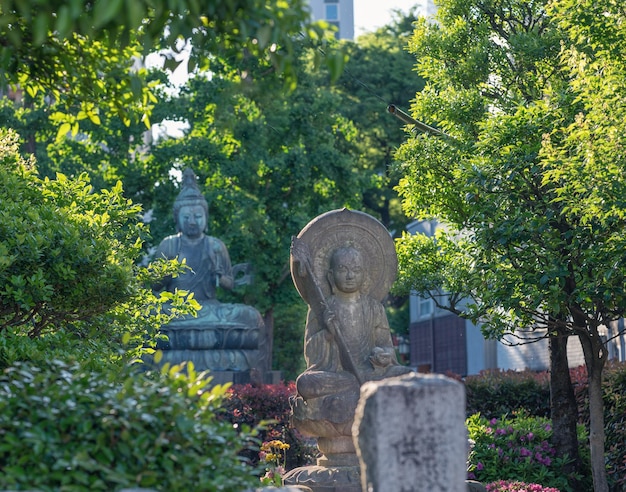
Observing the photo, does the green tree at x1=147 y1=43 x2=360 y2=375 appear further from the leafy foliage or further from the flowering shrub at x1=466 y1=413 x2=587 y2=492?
the leafy foliage

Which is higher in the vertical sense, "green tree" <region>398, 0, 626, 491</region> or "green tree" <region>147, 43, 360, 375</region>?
"green tree" <region>147, 43, 360, 375</region>

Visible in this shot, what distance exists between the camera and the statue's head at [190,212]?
875 inches

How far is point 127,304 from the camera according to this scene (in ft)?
35.1

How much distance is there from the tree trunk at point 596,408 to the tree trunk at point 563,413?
128 cm

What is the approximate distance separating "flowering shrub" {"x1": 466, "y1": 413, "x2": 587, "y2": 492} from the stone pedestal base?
8.46ft

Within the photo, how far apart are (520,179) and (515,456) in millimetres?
3710

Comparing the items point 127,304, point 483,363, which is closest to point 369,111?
point 483,363

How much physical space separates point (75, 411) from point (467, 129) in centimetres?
954

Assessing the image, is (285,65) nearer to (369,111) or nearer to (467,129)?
(467,129)

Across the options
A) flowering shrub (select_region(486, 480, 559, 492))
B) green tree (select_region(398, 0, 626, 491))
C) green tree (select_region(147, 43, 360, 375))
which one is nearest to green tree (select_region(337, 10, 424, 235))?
green tree (select_region(147, 43, 360, 375))

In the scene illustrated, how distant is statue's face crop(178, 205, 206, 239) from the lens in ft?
72.9

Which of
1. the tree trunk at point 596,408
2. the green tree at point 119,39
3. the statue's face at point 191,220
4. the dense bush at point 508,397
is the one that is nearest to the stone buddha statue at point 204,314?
the statue's face at point 191,220

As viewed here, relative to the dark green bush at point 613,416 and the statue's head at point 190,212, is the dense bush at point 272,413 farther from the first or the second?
the statue's head at point 190,212

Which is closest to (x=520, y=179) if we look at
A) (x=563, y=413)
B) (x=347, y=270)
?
(x=347, y=270)
